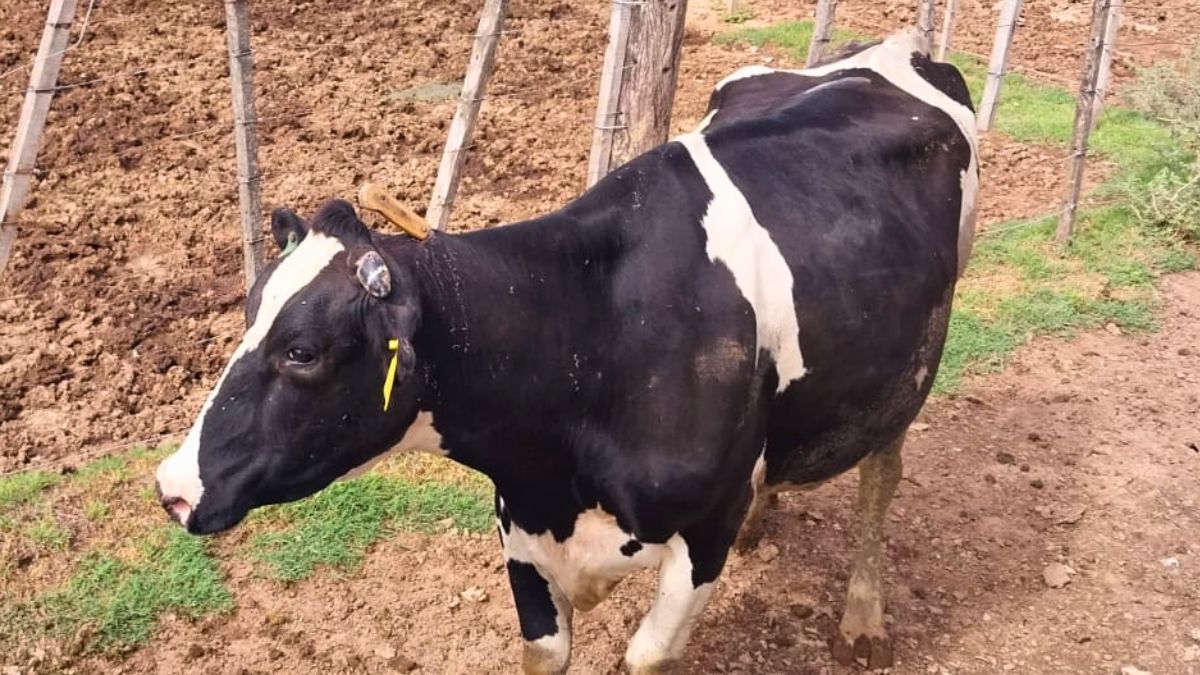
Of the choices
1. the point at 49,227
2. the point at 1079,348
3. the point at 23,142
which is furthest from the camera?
the point at 49,227

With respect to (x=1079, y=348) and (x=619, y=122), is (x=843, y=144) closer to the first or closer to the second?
(x=619, y=122)

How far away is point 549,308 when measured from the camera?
8.48 ft

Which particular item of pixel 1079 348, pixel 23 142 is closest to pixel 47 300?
pixel 23 142

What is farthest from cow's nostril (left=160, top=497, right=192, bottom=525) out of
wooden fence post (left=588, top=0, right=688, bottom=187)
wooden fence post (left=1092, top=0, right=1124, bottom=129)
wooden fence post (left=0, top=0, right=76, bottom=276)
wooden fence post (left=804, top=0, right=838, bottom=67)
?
wooden fence post (left=1092, top=0, right=1124, bottom=129)

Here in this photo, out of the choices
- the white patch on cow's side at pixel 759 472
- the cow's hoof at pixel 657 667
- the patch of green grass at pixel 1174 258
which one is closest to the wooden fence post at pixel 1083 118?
the patch of green grass at pixel 1174 258

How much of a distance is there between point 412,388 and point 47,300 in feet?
13.3

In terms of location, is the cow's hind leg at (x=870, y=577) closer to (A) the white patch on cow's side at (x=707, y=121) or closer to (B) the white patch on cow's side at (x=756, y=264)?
(B) the white patch on cow's side at (x=756, y=264)

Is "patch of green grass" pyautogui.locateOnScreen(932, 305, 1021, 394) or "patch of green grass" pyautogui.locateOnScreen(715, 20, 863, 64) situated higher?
"patch of green grass" pyautogui.locateOnScreen(932, 305, 1021, 394)

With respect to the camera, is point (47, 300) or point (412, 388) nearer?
point (412, 388)

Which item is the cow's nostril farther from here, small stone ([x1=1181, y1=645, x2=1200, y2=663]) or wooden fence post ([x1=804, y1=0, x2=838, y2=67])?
wooden fence post ([x1=804, y1=0, x2=838, y2=67])

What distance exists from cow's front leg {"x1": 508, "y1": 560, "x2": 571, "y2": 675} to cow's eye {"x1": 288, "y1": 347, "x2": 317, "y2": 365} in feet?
3.46

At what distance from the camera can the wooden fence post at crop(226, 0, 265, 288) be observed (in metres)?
4.29

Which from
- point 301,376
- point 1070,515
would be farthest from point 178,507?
point 1070,515

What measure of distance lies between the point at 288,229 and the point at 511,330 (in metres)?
0.51
